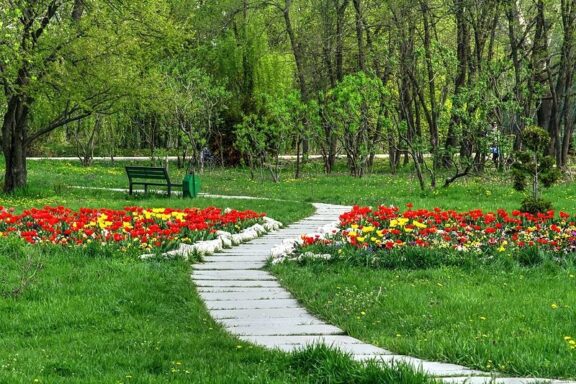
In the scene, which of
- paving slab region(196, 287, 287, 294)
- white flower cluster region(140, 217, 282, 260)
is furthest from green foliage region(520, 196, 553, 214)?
paving slab region(196, 287, 287, 294)

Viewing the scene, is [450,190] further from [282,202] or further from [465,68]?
[465,68]

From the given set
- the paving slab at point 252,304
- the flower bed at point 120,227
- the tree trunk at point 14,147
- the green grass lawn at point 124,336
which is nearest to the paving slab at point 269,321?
the green grass lawn at point 124,336

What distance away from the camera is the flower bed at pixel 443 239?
26.4ft

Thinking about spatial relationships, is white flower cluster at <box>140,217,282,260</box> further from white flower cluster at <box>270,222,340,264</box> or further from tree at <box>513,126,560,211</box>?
tree at <box>513,126,560,211</box>

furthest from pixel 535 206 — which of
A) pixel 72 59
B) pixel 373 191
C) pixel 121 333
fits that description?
pixel 72 59

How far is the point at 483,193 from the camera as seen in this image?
632 inches

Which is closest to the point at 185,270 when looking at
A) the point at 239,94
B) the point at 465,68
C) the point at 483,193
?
the point at 483,193

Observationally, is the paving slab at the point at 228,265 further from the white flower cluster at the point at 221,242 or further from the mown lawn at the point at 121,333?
the white flower cluster at the point at 221,242

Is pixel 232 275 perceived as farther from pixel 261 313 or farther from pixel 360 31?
pixel 360 31

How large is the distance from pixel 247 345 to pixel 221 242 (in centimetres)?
496

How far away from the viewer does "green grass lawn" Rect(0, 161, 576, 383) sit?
4281 millimetres

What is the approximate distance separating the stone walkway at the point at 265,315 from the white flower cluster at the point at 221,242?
0.60 feet

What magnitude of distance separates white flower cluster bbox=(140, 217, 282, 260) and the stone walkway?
18cm

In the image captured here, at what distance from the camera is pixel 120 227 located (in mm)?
9367
